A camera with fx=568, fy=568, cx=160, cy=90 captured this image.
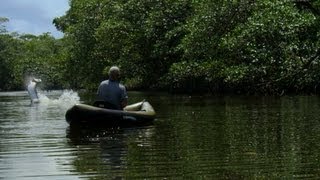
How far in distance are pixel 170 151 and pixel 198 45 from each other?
698 inches

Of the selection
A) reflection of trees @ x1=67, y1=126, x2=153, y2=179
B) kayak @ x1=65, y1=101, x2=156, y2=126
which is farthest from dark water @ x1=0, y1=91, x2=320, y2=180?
kayak @ x1=65, y1=101, x2=156, y2=126

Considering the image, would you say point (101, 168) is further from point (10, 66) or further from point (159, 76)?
point (10, 66)

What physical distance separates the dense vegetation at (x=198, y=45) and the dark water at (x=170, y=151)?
33.0 feet

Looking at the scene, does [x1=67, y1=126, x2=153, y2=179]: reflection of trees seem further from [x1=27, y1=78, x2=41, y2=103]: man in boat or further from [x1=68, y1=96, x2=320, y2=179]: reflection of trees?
Answer: [x1=27, y1=78, x2=41, y2=103]: man in boat

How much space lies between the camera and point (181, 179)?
6.53m

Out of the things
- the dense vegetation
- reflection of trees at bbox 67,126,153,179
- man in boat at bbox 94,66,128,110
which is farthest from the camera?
the dense vegetation

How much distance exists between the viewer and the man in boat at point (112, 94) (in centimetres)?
1318

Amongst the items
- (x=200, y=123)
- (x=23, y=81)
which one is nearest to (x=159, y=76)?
(x=200, y=123)

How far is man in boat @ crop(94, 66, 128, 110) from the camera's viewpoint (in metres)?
13.2

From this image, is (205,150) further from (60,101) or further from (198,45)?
(60,101)

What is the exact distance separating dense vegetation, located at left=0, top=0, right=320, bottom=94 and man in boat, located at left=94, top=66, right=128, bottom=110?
10157 millimetres

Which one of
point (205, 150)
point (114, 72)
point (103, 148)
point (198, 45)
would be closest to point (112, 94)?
point (114, 72)

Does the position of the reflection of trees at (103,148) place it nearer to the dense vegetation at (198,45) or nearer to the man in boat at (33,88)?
the dense vegetation at (198,45)

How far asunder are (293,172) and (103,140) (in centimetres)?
485
